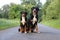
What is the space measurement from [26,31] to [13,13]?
238 feet

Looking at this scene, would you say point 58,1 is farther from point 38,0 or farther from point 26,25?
point 38,0

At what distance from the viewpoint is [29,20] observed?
50.4ft

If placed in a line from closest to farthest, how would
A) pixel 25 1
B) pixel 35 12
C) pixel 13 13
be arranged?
pixel 35 12 < pixel 13 13 < pixel 25 1

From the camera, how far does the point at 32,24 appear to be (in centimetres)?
1535

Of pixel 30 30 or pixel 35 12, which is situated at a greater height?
pixel 35 12

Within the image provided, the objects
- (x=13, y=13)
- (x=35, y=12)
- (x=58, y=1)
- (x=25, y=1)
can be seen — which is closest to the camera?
(x=35, y=12)

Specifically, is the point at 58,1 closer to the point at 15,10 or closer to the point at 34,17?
the point at 34,17

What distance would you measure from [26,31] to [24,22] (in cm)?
60

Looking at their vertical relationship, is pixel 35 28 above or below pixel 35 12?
below

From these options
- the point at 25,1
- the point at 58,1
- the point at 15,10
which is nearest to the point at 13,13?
the point at 15,10

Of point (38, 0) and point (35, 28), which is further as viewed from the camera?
point (38, 0)

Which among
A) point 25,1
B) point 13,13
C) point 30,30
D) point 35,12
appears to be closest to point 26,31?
point 30,30

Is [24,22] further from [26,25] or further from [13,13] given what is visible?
[13,13]

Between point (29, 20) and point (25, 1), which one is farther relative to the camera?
point (25, 1)
